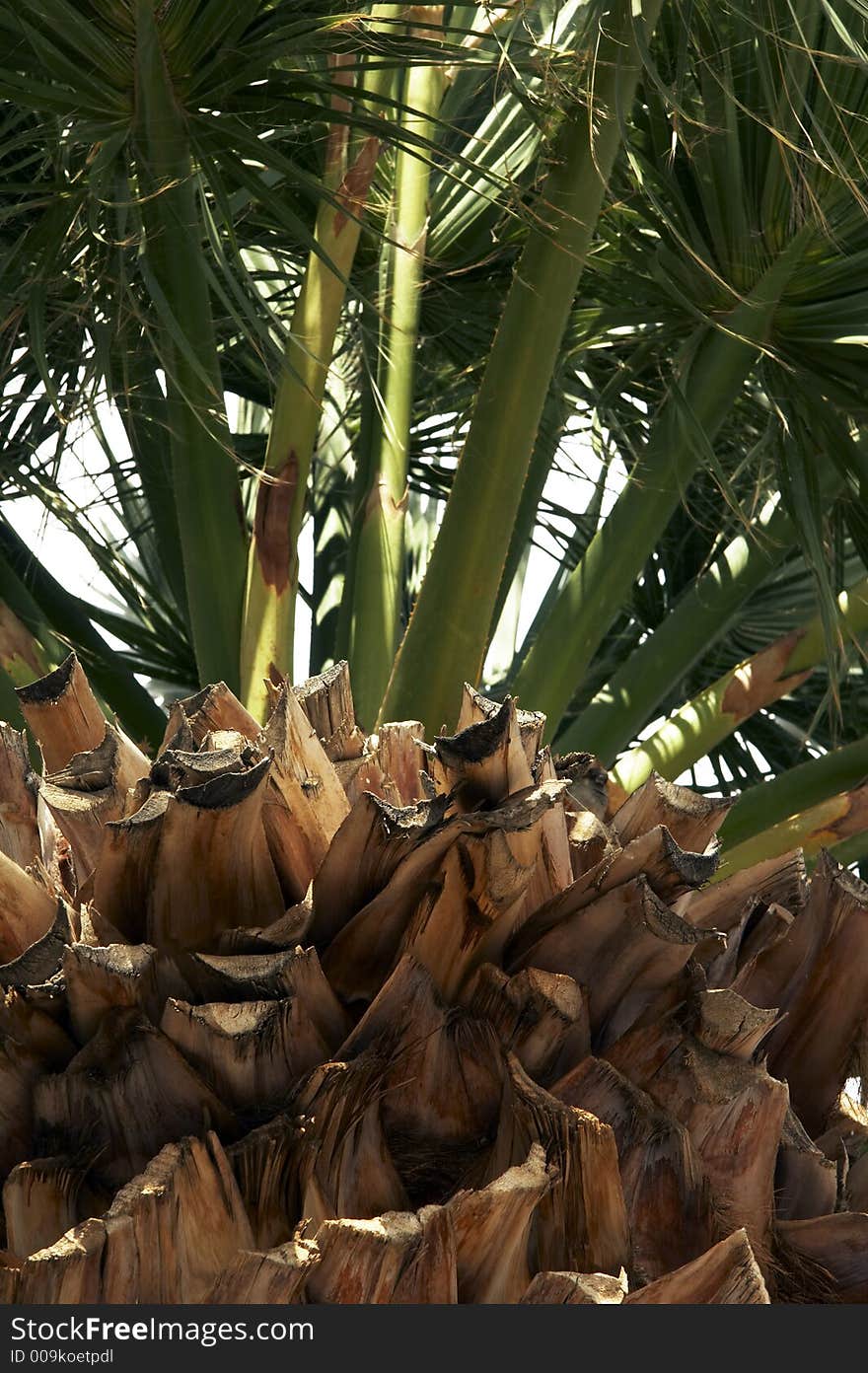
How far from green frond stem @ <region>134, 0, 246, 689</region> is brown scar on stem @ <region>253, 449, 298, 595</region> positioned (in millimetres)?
99

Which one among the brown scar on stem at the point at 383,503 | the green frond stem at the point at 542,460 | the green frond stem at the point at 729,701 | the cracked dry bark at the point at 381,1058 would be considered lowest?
the cracked dry bark at the point at 381,1058

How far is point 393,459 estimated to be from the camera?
8.10 feet

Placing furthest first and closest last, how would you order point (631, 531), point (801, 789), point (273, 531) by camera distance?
point (801, 789)
point (631, 531)
point (273, 531)

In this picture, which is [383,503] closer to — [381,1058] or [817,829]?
[817,829]

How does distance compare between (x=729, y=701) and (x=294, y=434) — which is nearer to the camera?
(x=294, y=434)

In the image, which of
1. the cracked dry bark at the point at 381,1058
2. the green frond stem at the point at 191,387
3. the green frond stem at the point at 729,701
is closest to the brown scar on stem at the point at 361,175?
the green frond stem at the point at 191,387

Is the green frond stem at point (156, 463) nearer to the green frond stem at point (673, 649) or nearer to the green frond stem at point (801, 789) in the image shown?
the green frond stem at point (673, 649)

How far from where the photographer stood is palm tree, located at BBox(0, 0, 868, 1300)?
1.27m

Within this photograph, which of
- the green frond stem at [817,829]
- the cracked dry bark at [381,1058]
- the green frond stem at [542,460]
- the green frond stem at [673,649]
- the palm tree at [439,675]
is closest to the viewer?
the cracked dry bark at [381,1058]

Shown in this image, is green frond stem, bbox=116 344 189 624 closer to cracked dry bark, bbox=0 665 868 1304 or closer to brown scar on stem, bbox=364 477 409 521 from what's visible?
brown scar on stem, bbox=364 477 409 521

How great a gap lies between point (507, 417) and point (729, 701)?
91cm

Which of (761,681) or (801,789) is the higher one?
(761,681)

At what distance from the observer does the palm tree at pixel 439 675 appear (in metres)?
1.27

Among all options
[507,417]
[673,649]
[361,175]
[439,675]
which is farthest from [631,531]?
[361,175]
